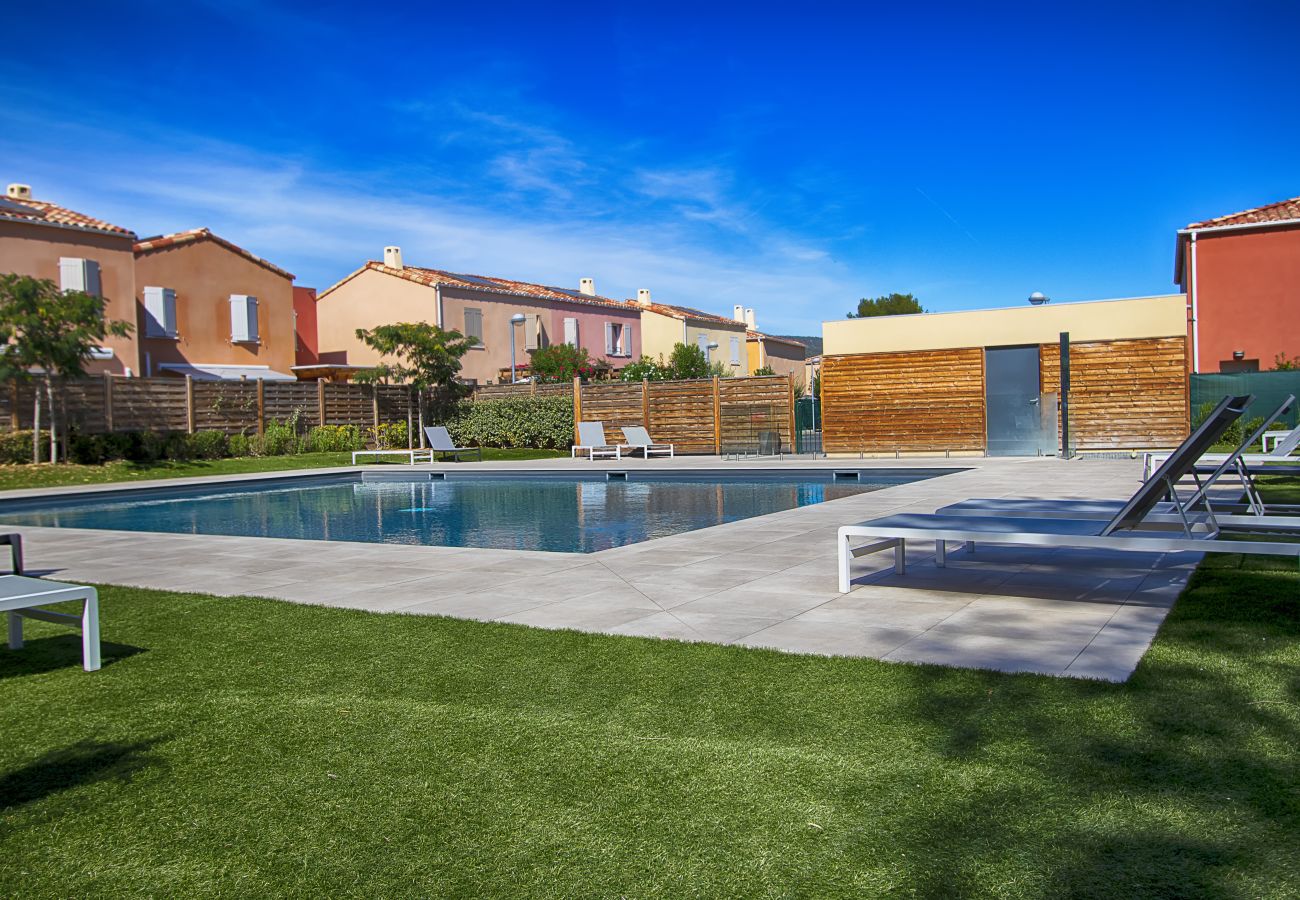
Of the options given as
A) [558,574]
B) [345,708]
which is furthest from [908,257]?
[345,708]

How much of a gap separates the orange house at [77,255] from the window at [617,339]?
18.7 meters

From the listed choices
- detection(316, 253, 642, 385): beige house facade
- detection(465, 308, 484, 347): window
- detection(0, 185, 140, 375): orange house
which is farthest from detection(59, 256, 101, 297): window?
detection(465, 308, 484, 347): window

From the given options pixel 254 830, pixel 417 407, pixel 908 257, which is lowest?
pixel 254 830

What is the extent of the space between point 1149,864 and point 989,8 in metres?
17.7

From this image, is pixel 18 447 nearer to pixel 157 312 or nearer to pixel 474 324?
pixel 157 312

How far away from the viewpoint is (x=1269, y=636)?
4238mm

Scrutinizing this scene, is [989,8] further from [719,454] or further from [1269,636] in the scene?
[1269,636]

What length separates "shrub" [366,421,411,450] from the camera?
2575 centimetres

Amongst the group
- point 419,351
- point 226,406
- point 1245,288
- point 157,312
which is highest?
point 157,312

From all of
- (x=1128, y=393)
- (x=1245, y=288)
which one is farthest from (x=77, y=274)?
(x=1245, y=288)

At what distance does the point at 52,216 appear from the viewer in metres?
25.1

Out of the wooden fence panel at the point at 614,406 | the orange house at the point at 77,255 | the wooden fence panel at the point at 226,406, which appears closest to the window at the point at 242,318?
the orange house at the point at 77,255

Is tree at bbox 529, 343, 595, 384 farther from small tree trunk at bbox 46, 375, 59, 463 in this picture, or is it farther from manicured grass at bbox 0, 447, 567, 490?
small tree trunk at bbox 46, 375, 59, 463

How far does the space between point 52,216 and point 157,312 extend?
352cm
